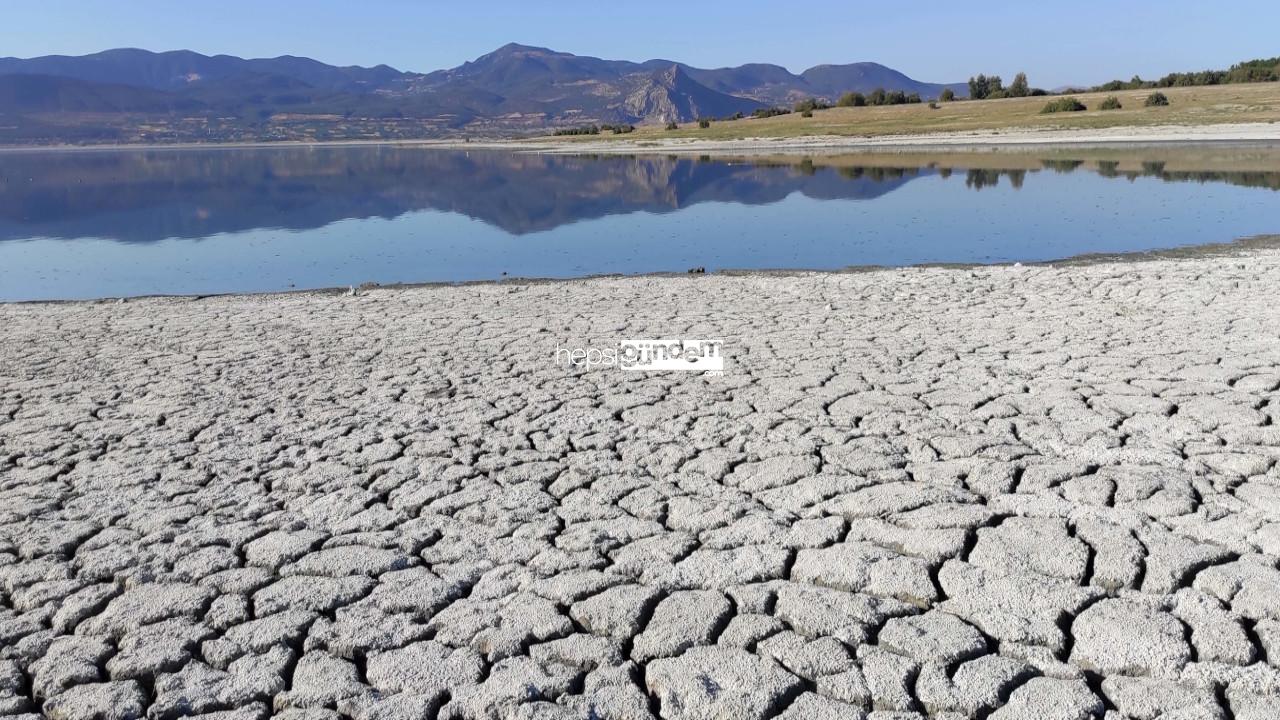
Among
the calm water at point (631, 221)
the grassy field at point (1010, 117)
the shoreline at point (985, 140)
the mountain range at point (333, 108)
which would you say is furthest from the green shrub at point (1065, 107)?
the mountain range at point (333, 108)

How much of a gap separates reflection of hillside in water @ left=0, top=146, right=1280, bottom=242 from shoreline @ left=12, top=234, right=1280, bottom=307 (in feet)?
17.1

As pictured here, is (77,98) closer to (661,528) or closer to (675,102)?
(675,102)

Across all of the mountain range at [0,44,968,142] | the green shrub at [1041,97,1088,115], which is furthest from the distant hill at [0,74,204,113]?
the green shrub at [1041,97,1088,115]

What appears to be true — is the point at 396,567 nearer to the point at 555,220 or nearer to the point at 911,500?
the point at 911,500

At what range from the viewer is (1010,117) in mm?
37781

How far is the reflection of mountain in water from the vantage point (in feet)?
57.2

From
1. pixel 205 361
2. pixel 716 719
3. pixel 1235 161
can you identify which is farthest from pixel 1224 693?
pixel 1235 161

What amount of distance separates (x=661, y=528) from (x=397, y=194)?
20487mm

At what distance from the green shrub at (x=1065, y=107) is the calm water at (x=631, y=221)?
43.4ft

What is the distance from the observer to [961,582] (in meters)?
3.05

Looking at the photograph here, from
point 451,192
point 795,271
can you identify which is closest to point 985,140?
point 451,192

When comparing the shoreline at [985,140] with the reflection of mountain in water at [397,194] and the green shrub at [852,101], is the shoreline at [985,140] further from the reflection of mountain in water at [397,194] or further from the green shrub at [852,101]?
the green shrub at [852,101]

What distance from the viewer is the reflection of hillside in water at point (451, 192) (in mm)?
17375

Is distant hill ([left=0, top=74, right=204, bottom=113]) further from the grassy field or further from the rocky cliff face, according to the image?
the grassy field
